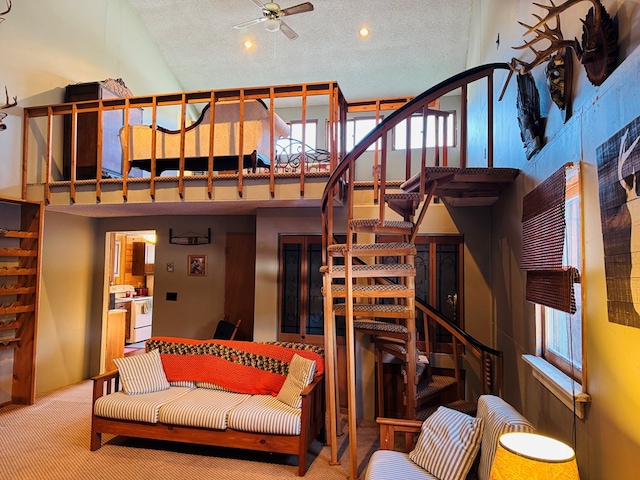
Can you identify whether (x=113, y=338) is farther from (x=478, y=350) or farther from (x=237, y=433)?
(x=478, y=350)

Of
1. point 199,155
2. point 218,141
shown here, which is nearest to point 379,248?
point 218,141

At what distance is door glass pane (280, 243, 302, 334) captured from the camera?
16.0 ft

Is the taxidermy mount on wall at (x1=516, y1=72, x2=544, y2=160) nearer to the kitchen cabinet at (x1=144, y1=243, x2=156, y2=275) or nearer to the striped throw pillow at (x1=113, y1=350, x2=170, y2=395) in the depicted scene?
the striped throw pillow at (x1=113, y1=350, x2=170, y2=395)

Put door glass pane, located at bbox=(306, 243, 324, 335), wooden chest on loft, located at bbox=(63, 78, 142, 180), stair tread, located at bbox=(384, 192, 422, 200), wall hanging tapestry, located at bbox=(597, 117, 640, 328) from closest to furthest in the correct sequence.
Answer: wall hanging tapestry, located at bbox=(597, 117, 640, 328)
stair tread, located at bbox=(384, 192, 422, 200)
door glass pane, located at bbox=(306, 243, 324, 335)
wooden chest on loft, located at bbox=(63, 78, 142, 180)

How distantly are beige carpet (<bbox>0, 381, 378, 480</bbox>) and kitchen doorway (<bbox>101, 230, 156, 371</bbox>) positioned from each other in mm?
1973

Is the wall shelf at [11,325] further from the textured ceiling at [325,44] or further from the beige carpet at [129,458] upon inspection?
the textured ceiling at [325,44]

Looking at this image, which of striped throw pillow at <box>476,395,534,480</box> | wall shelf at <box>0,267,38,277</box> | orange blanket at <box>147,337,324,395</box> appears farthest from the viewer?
wall shelf at <box>0,267,38,277</box>

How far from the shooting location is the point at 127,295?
856 cm

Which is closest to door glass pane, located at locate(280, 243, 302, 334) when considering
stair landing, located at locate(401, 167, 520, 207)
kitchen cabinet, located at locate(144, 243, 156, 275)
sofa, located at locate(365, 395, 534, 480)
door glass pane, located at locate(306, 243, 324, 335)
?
door glass pane, located at locate(306, 243, 324, 335)

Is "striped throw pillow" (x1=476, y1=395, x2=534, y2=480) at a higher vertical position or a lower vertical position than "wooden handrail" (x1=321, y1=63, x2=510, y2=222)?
lower

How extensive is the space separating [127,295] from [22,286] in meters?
3.71

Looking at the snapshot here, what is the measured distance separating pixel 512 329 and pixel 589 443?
1.57m

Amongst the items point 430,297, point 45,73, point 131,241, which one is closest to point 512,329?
point 430,297

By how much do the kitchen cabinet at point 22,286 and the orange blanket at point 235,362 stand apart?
1705 millimetres
